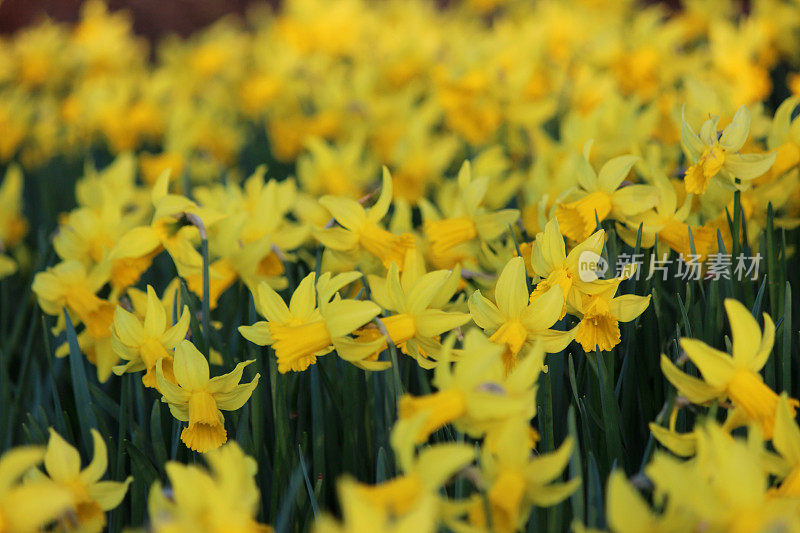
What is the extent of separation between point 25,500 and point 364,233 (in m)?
0.73

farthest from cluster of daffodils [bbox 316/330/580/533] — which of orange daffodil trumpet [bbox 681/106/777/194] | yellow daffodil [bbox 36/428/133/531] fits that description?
orange daffodil trumpet [bbox 681/106/777/194]

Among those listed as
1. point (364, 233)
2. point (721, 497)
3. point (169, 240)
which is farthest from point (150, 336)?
point (721, 497)

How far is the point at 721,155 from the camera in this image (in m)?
1.19

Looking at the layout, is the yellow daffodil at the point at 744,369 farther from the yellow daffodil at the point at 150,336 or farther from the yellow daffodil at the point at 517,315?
the yellow daffodil at the point at 150,336

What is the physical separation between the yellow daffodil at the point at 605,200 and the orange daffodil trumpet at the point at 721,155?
8 cm

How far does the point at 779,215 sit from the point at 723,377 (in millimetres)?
798

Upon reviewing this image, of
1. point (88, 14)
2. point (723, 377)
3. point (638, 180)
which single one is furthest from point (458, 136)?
point (88, 14)

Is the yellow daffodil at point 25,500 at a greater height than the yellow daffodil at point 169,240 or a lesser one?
lesser

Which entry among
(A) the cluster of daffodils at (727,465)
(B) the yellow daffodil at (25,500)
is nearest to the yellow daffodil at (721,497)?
(A) the cluster of daffodils at (727,465)

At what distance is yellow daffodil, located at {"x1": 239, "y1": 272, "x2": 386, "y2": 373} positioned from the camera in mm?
948

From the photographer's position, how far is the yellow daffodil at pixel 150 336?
1088mm

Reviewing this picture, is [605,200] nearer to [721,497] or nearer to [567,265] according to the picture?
[567,265]

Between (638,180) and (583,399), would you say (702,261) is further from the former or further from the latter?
(638,180)

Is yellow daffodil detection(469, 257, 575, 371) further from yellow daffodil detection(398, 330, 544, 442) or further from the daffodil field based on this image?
yellow daffodil detection(398, 330, 544, 442)
